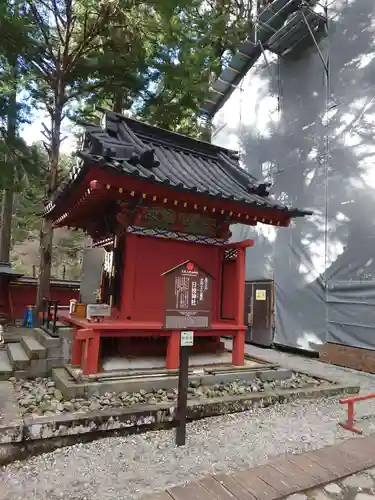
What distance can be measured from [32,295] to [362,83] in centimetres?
1243

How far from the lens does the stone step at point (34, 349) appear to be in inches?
211

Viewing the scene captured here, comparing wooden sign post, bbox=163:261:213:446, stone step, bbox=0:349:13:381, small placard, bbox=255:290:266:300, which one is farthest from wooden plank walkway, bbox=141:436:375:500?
small placard, bbox=255:290:266:300

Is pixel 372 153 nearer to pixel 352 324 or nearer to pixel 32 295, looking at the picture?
pixel 352 324

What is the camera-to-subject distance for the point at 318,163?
9227mm

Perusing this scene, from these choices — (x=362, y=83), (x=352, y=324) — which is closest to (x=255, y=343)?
(x=352, y=324)

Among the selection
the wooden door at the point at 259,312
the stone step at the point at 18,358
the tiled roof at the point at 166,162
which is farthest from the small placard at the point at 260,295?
the stone step at the point at 18,358

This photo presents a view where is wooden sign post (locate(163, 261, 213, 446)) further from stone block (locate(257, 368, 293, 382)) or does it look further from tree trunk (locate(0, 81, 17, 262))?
tree trunk (locate(0, 81, 17, 262))

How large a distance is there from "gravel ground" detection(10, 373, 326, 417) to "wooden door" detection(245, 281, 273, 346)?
187 inches

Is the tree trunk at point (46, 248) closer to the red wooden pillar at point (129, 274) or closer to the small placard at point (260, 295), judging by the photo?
the red wooden pillar at point (129, 274)

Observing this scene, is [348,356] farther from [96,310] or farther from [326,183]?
[96,310]

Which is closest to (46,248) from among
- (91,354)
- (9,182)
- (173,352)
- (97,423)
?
(9,182)

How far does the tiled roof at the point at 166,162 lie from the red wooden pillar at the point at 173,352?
87.9 inches

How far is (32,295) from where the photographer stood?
41.9 feet

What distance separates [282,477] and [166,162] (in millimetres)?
5008
